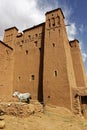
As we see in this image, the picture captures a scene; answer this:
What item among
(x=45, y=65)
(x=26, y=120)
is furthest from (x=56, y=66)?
(x=26, y=120)

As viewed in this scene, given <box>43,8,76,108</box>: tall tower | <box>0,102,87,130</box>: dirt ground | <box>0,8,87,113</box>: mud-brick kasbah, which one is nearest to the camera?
<box>0,102,87,130</box>: dirt ground

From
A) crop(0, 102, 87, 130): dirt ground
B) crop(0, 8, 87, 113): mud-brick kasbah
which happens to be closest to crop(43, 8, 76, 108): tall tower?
crop(0, 8, 87, 113): mud-brick kasbah

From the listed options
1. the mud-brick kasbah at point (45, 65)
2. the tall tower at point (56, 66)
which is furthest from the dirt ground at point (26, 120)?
the mud-brick kasbah at point (45, 65)

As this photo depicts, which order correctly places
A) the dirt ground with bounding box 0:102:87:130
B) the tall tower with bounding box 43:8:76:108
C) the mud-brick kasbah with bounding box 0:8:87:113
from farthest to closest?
the mud-brick kasbah with bounding box 0:8:87:113 → the tall tower with bounding box 43:8:76:108 → the dirt ground with bounding box 0:102:87:130

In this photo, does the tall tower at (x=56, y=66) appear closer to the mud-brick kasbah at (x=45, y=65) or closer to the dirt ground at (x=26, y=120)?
the mud-brick kasbah at (x=45, y=65)

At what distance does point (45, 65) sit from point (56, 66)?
168 centimetres

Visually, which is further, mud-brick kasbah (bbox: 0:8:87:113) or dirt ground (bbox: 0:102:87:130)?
mud-brick kasbah (bbox: 0:8:87:113)

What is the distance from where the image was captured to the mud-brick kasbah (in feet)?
65.1

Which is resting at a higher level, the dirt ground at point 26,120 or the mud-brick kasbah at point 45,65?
the mud-brick kasbah at point 45,65

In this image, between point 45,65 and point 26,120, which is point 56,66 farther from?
point 26,120

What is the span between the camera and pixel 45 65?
2231 cm

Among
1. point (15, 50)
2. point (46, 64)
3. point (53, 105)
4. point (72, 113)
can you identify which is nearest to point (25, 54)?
point (15, 50)

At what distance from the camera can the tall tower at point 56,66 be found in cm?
1970

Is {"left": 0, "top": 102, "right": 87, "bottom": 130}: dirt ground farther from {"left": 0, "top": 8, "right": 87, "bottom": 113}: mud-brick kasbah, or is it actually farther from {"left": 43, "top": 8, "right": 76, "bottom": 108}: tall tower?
{"left": 0, "top": 8, "right": 87, "bottom": 113}: mud-brick kasbah
